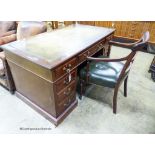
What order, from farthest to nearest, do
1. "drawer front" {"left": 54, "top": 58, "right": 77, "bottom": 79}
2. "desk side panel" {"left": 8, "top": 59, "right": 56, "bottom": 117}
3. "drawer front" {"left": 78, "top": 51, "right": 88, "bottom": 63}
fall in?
"drawer front" {"left": 78, "top": 51, "right": 88, "bottom": 63}
"desk side panel" {"left": 8, "top": 59, "right": 56, "bottom": 117}
"drawer front" {"left": 54, "top": 58, "right": 77, "bottom": 79}

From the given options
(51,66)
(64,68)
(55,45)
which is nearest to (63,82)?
(64,68)

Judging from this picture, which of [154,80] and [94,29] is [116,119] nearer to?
[154,80]

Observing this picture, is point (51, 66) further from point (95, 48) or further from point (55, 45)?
point (95, 48)

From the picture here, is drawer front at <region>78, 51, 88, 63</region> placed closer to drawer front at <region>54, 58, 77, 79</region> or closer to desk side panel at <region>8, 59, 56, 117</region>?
drawer front at <region>54, 58, 77, 79</region>

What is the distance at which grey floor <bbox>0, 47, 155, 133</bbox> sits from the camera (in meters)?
1.54

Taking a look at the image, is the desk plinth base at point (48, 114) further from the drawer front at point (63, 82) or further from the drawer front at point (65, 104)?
the drawer front at point (63, 82)

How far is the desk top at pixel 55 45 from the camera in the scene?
4.25 feet

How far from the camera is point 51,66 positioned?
1175 millimetres

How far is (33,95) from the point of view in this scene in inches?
63.7

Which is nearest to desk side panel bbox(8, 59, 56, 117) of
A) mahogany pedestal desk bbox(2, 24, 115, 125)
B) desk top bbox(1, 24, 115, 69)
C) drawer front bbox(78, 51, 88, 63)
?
mahogany pedestal desk bbox(2, 24, 115, 125)

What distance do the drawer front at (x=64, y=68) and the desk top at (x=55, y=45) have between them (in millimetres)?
50

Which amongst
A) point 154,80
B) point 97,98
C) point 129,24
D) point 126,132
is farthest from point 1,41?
point 129,24

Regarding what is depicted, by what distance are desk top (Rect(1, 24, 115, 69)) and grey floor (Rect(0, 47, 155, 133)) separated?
2.31ft

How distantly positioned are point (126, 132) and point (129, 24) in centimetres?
240
